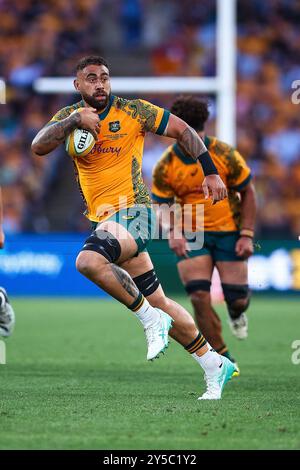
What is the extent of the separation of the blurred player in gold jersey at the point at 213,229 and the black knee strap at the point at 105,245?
217cm

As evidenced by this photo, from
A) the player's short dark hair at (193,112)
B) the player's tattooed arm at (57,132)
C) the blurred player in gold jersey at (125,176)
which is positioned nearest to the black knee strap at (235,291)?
the player's short dark hair at (193,112)

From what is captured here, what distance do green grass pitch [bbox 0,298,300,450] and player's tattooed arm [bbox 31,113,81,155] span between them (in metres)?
1.76

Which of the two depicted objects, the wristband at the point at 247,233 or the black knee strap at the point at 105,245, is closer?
the black knee strap at the point at 105,245

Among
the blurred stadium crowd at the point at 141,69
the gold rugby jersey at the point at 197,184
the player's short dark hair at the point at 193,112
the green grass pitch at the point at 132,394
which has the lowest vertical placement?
the green grass pitch at the point at 132,394

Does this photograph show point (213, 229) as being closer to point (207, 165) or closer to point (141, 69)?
point (207, 165)

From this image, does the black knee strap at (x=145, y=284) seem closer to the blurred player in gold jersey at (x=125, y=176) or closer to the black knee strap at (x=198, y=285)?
the blurred player in gold jersey at (x=125, y=176)

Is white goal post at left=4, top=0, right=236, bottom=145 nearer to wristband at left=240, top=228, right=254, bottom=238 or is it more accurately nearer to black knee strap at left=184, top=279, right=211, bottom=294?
wristband at left=240, top=228, right=254, bottom=238

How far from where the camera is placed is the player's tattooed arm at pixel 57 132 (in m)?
7.14

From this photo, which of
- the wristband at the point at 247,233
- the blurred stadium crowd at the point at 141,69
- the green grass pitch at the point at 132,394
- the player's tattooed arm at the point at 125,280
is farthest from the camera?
the blurred stadium crowd at the point at 141,69

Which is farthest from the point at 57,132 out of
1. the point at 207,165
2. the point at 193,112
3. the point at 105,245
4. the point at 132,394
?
the point at 193,112

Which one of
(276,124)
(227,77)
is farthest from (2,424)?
(276,124)
